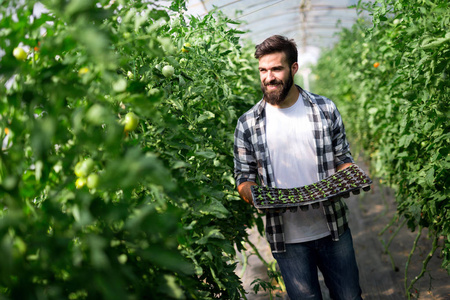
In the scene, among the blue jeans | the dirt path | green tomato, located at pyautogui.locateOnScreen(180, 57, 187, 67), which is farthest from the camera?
the dirt path

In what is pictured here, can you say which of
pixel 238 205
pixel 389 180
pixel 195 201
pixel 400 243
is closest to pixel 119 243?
pixel 195 201

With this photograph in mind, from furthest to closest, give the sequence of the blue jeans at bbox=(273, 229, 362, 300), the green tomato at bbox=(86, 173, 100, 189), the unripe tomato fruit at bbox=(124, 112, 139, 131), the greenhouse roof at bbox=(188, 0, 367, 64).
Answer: the greenhouse roof at bbox=(188, 0, 367, 64) → the blue jeans at bbox=(273, 229, 362, 300) → the unripe tomato fruit at bbox=(124, 112, 139, 131) → the green tomato at bbox=(86, 173, 100, 189)

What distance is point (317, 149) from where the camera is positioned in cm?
169

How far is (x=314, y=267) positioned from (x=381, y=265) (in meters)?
1.45

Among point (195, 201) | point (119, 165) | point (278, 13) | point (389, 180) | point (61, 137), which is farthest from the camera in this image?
point (278, 13)

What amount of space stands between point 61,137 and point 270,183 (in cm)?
117

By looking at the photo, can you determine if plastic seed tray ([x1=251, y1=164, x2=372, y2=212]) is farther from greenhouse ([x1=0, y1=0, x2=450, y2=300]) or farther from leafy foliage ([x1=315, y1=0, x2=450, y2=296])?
leafy foliage ([x1=315, y1=0, x2=450, y2=296])

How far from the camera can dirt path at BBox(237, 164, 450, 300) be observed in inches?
95.3

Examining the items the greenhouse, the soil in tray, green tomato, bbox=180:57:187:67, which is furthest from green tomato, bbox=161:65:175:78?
the soil in tray

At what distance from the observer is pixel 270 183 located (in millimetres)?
1733

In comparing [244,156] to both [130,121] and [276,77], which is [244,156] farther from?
[130,121]

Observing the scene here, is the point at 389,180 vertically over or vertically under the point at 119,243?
under

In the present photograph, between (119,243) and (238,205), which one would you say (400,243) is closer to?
(238,205)

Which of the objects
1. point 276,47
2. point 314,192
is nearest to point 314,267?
point 314,192
